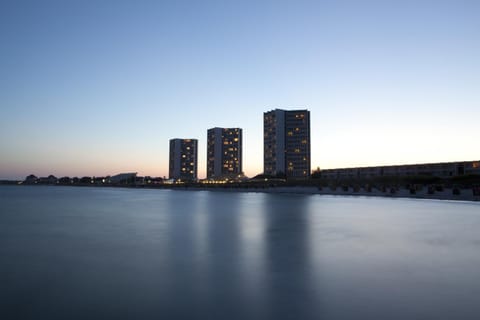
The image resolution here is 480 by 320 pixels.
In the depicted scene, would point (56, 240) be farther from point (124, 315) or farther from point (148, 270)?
point (124, 315)

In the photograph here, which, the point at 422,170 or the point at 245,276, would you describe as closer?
the point at 245,276

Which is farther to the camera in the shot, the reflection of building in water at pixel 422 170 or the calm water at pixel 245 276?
the reflection of building in water at pixel 422 170

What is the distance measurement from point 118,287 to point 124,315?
1959mm

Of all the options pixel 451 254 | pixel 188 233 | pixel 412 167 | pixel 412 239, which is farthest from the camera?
pixel 412 167

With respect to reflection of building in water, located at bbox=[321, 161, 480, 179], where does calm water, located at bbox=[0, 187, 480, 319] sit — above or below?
below

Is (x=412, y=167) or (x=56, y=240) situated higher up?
(x=412, y=167)

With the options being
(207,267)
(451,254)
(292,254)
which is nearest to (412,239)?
(451,254)

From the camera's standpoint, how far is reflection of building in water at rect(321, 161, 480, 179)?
108688 millimetres

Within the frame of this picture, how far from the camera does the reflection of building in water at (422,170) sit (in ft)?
357

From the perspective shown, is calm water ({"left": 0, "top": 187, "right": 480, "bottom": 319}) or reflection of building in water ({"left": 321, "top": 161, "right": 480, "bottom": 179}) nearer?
calm water ({"left": 0, "top": 187, "right": 480, "bottom": 319})

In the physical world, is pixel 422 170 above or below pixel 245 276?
above

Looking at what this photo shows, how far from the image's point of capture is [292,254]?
1118 cm

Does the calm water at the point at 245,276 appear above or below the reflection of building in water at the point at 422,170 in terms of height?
below

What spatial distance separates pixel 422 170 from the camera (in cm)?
12125
